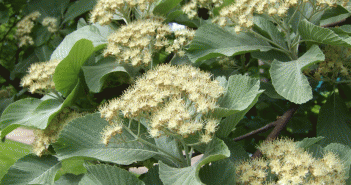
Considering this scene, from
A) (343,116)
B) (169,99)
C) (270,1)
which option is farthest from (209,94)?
(343,116)

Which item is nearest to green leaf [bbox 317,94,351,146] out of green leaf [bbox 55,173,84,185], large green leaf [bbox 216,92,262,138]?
large green leaf [bbox 216,92,262,138]

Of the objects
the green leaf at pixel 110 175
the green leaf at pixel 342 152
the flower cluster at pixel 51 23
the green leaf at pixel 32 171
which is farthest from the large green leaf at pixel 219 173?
the flower cluster at pixel 51 23

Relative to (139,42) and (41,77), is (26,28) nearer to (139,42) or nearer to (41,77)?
(41,77)

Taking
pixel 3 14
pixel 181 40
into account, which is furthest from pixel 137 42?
pixel 3 14

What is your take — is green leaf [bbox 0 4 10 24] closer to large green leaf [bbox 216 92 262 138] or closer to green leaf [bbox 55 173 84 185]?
green leaf [bbox 55 173 84 185]

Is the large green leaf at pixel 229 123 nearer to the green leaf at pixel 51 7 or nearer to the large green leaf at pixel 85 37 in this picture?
the large green leaf at pixel 85 37

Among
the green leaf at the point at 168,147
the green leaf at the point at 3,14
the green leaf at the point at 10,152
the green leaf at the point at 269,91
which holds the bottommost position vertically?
the green leaf at the point at 10,152
